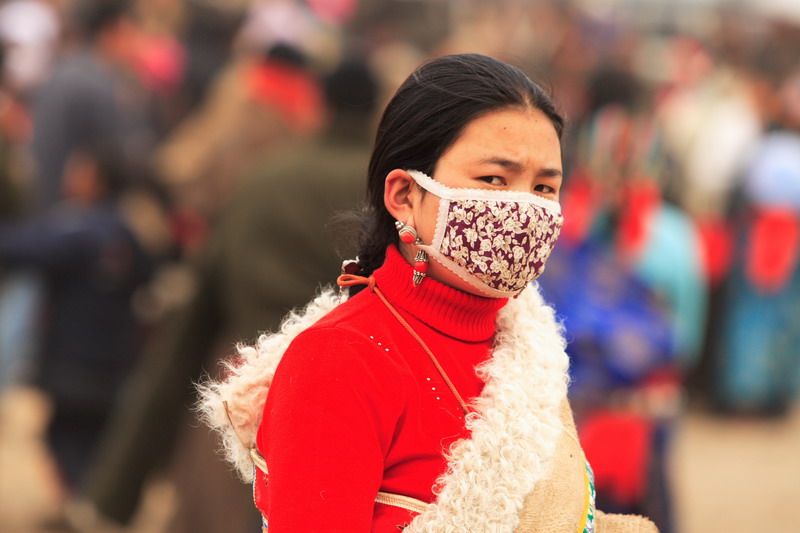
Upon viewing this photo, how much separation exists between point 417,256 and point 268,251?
229cm

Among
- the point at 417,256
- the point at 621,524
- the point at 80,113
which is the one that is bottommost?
the point at 80,113

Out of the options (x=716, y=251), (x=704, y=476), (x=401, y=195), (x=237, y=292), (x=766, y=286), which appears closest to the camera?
(x=401, y=195)

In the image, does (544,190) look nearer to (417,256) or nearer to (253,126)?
(417,256)

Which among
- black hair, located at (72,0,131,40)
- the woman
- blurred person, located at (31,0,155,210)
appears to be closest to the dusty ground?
blurred person, located at (31,0,155,210)

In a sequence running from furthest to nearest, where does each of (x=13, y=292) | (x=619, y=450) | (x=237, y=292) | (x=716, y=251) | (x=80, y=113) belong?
(x=716, y=251) → (x=80, y=113) → (x=13, y=292) → (x=619, y=450) → (x=237, y=292)

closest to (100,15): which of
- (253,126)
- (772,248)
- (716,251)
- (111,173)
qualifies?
(111,173)

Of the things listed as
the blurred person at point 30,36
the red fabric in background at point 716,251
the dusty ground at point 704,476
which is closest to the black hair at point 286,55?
the dusty ground at point 704,476

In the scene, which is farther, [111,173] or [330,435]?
[111,173]

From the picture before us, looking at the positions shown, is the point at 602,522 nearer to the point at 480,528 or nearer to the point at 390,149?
the point at 480,528

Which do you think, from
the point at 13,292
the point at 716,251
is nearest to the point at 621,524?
the point at 13,292

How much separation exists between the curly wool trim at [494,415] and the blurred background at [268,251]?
9.9 inches

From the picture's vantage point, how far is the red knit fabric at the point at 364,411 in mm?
1743

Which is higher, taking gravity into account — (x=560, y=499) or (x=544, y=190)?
(x=544, y=190)

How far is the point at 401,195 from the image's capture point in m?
1.98
